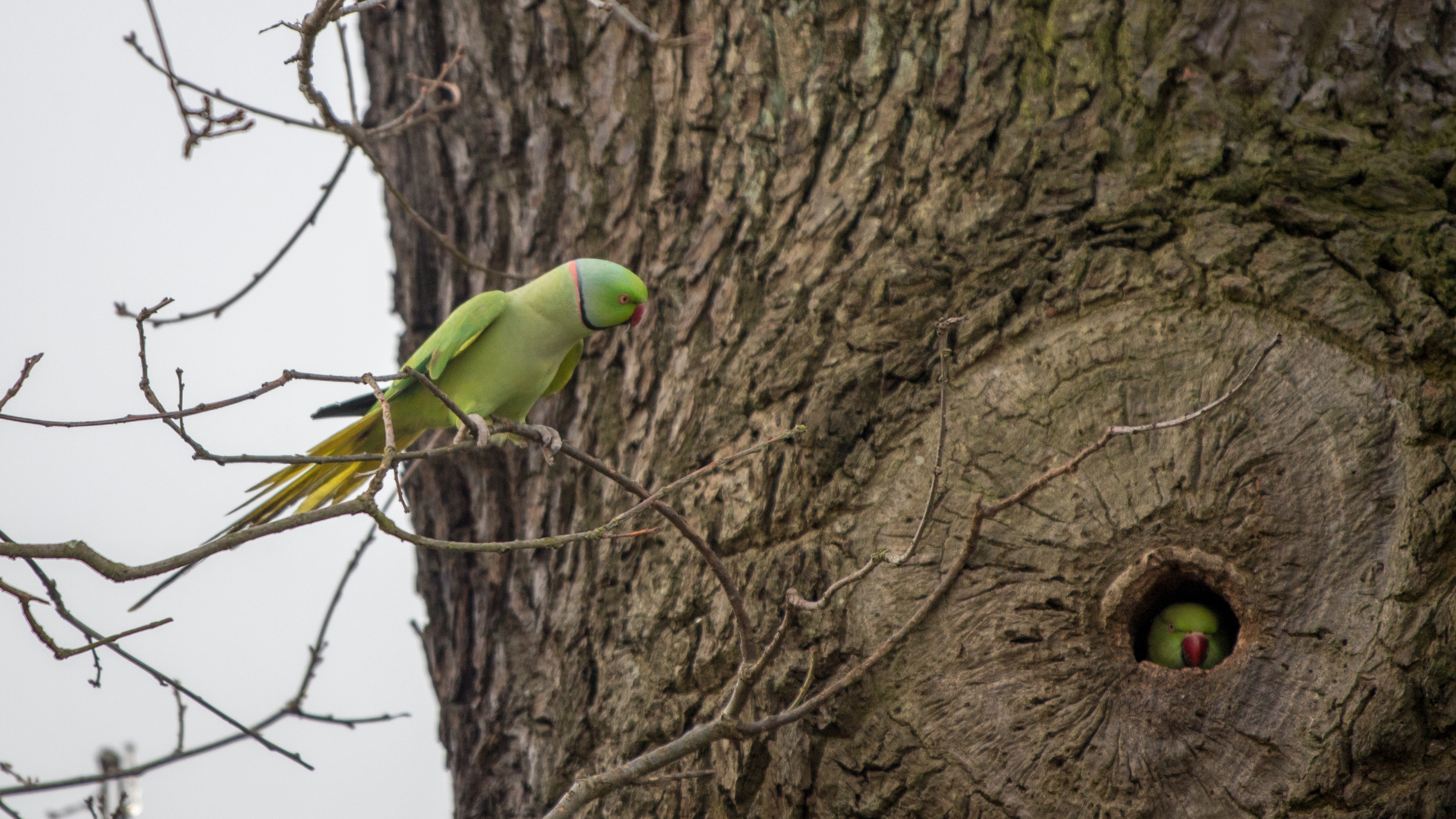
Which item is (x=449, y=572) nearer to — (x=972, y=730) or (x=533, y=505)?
(x=533, y=505)

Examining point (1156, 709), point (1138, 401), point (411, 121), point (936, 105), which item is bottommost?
point (1156, 709)

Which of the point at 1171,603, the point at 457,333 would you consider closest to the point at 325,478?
the point at 457,333

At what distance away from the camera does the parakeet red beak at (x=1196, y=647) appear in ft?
8.20

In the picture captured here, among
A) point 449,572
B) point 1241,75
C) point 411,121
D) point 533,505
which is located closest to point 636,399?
point 533,505

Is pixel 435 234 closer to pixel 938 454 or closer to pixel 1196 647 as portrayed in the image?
pixel 938 454

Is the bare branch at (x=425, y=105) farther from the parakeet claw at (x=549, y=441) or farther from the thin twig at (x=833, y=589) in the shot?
the thin twig at (x=833, y=589)

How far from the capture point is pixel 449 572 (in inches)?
123

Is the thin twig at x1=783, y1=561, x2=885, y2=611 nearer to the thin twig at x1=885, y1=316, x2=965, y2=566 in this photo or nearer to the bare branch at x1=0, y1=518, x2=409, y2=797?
the thin twig at x1=885, y1=316, x2=965, y2=566

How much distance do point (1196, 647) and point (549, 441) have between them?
173 centimetres

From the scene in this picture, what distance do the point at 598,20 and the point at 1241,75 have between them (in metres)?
1.73

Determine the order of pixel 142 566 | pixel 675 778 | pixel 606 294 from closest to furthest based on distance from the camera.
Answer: pixel 142 566, pixel 675 778, pixel 606 294

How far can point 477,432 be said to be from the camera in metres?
2.39

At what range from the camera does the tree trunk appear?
1.98 meters

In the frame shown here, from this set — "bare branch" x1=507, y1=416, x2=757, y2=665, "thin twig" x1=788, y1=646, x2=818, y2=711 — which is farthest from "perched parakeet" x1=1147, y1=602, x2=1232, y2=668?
"bare branch" x1=507, y1=416, x2=757, y2=665
